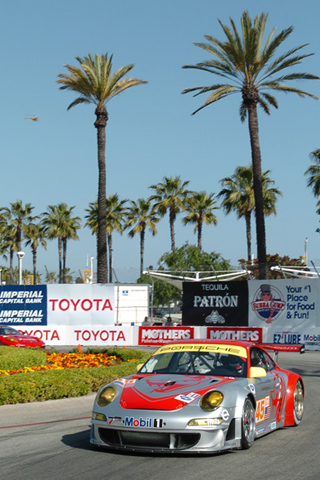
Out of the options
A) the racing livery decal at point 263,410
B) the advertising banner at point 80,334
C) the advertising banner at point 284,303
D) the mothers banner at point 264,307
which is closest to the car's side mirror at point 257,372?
the racing livery decal at point 263,410

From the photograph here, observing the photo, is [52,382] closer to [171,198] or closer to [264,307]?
[264,307]

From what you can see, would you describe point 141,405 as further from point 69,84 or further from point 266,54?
point 69,84

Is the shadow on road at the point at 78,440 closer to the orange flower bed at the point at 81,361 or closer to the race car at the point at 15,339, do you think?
the orange flower bed at the point at 81,361

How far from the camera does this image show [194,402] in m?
7.62

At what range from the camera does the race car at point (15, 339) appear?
28839mm

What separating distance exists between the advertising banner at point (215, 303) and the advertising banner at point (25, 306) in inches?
285

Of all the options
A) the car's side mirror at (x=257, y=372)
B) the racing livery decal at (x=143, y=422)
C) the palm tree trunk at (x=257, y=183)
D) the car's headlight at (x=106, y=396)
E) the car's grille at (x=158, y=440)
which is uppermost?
the palm tree trunk at (x=257, y=183)

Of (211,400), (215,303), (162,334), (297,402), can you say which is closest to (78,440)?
(211,400)

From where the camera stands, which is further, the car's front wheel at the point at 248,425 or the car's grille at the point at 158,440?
the car's front wheel at the point at 248,425

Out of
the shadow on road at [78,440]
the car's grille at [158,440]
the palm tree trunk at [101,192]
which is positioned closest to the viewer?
the car's grille at [158,440]

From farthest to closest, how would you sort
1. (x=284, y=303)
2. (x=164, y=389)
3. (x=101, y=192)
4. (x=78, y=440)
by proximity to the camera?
(x=101, y=192) < (x=284, y=303) < (x=78, y=440) < (x=164, y=389)

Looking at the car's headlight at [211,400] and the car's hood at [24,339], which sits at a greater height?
the car's headlight at [211,400]

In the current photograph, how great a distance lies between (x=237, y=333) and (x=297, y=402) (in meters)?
19.1

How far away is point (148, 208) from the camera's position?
71812 millimetres
